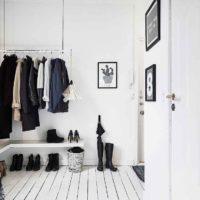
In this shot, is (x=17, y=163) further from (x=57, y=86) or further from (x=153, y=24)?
(x=153, y=24)

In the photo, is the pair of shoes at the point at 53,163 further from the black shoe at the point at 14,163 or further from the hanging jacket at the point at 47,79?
the hanging jacket at the point at 47,79

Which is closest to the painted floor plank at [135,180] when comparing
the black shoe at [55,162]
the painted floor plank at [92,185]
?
the painted floor plank at [92,185]

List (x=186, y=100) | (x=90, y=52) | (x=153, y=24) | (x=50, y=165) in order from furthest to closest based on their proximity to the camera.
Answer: (x=90, y=52) < (x=50, y=165) < (x=153, y=24) < (x=186, y=100)

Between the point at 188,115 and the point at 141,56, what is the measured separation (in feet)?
7.58

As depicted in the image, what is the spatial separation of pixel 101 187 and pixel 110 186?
0.11m

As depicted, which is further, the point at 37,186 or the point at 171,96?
the point at 37,186

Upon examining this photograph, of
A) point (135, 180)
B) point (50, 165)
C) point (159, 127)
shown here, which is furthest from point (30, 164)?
point (159, 127)

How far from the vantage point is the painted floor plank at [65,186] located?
2209 millimetres

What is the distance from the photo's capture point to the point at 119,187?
8.04 ft

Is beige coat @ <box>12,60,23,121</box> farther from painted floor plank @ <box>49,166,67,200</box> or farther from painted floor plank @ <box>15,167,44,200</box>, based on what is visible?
painted floor plank @ <box>49,166,67,200</box>

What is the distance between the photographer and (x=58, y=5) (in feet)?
10.6

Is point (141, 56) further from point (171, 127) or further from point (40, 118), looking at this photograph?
point (171, 127)

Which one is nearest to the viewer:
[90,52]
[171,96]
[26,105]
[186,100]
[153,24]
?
[186,100]

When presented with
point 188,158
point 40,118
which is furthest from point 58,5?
point 188,158
